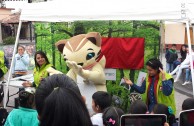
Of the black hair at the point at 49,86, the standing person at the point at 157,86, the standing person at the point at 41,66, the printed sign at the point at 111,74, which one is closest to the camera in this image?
the black hair at the point at 49,86

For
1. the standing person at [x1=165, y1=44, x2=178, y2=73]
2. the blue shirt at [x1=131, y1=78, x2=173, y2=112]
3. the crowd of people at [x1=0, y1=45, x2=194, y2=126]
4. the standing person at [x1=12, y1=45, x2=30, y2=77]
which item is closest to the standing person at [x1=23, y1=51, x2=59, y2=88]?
the crowd of people at [x1=0, y1=45, x2=194, y2=126]

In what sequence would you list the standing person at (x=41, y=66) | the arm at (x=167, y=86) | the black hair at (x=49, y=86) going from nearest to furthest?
the black hair at (x=49, y=86), the arm at (x=167, y=86), the standing person at (x=41, y=66)

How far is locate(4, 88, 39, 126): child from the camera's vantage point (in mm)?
2875

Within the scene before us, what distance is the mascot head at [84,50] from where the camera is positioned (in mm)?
4938

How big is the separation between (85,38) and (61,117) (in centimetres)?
372

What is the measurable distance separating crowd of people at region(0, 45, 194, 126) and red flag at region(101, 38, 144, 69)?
1.42 m

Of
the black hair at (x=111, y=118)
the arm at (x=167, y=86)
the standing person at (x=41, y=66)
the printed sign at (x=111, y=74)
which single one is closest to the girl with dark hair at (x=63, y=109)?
the black hair at (x=111, y=118)

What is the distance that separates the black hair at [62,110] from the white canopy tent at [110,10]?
10.2ft

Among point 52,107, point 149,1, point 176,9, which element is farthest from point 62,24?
point 52,107

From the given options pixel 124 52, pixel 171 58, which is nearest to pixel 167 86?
pixel 124 52

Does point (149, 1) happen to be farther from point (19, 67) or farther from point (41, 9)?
point (19, 67)

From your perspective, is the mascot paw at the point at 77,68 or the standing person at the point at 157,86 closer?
the standing person at the point at 157,86

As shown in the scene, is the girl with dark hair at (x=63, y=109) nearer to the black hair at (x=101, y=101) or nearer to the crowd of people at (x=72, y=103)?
the crowd of people at (x=72, y=103)

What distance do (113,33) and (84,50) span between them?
1489 mm
